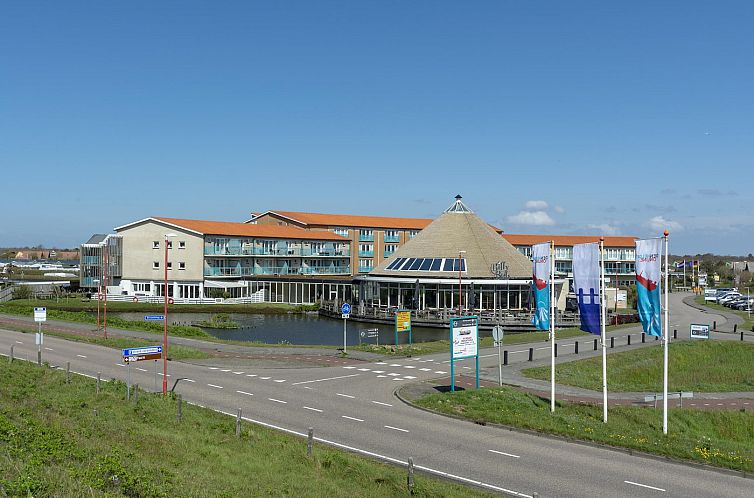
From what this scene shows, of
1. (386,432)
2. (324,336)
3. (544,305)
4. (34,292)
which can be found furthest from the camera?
(34,292)

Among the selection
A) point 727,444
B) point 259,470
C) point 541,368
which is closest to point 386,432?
point 259,470

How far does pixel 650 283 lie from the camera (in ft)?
85.4

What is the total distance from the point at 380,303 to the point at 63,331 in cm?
3742

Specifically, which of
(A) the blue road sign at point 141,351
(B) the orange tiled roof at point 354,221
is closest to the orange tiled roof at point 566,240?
(B) the orange tiled roof at point 354,221

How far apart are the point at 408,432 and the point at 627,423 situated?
9.44 metres

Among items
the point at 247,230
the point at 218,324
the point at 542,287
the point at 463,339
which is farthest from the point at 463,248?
the point at 542,287

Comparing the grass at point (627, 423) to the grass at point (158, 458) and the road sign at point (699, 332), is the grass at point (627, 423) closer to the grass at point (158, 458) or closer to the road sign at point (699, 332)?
the grass at point (158, 458)

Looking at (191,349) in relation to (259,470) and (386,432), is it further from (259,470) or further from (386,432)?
(259,470)

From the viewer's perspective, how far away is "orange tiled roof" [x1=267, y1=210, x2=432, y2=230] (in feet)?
401

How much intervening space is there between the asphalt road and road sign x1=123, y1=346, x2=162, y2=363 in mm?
2742

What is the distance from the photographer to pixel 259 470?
1869 centimetres

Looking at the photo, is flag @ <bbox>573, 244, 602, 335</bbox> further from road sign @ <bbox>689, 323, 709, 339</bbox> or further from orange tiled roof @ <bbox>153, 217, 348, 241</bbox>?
orange tiled roof @ <bbox>153, 217, 348, 241</bbox>

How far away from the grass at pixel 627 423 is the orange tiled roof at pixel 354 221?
300 ft

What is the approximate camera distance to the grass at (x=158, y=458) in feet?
47.7
